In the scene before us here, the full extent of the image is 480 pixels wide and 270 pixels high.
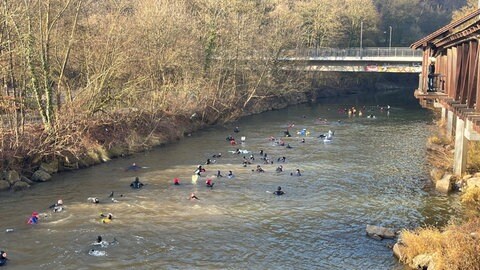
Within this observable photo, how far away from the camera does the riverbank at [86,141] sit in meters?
30.1

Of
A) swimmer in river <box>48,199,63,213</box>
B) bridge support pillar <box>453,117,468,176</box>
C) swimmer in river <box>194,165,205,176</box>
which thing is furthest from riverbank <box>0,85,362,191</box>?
bridge support pillar <box>453,117,468,176</box>

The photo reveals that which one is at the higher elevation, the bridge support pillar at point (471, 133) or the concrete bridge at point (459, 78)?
the concrete bridge at point (459, 78)

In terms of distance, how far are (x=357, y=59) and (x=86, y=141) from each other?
1876 inches

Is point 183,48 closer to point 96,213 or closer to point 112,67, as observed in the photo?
point 112,67

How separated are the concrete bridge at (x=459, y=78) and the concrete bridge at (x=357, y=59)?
32.1 m

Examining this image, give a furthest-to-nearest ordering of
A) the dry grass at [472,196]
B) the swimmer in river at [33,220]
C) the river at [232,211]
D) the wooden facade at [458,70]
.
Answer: the dry grass at [472,196] < the swimmer in river at [33,220] < the wooden facade at [458,70] < the river at [232,211]

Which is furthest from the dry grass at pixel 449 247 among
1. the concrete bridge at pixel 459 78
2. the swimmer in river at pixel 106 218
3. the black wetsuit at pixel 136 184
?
the black wetsuit at pixel 136 184

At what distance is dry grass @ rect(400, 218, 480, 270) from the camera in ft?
50.9

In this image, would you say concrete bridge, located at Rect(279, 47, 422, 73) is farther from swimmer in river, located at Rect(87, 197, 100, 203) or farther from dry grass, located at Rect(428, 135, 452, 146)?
swimmer in river, located at Rect(87, 197, 100, 203)

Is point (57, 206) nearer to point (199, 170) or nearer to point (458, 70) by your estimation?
point (199, 170)

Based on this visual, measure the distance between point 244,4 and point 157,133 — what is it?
107 feet

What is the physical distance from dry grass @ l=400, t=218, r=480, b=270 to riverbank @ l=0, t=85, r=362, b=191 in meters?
21.2

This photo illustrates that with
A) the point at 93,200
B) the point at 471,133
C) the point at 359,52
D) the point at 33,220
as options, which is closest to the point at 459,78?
the point at 471,133

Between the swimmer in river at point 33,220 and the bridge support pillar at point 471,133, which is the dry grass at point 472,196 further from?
the swimmer in river at point 33,220
